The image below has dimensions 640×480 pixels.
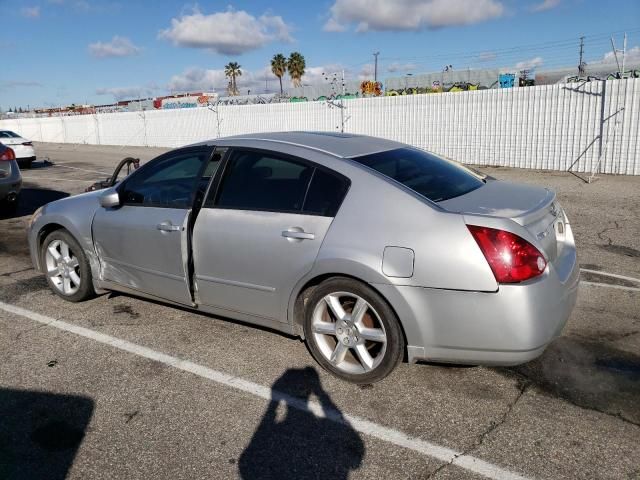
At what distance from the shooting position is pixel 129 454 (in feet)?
9.30

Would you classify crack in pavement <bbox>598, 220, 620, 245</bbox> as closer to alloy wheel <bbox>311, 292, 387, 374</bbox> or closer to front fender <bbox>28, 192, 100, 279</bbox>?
alloy wheel <bbox>311, 292, 387, 374</bbox>

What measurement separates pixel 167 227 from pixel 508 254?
2483 millimetres

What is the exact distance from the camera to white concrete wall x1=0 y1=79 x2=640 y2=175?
13055 millimetres

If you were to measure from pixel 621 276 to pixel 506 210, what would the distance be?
3085 mm

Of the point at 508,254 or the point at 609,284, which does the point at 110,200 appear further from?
the point at 609,284

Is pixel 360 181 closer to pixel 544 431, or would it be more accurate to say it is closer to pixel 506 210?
pixel 506 210

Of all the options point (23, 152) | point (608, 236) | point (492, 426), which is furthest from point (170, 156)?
point (23, 152)

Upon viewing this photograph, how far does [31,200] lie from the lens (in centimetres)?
1184

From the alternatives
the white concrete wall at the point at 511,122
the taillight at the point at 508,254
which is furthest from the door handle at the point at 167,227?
the white concrete wall at the point at 511,122

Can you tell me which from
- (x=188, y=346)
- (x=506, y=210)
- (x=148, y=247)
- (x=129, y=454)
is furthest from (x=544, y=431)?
(x=148, y=247)

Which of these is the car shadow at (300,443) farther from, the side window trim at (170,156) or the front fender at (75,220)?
the front fender at (75,220)

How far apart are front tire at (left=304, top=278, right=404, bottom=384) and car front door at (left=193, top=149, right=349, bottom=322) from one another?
0.24m

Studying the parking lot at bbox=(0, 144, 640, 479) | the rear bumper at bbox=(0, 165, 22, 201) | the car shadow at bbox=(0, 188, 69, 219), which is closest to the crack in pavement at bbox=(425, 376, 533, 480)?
the parking lot at bbox=(0, 144, 640, 479)

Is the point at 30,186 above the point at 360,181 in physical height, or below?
below
